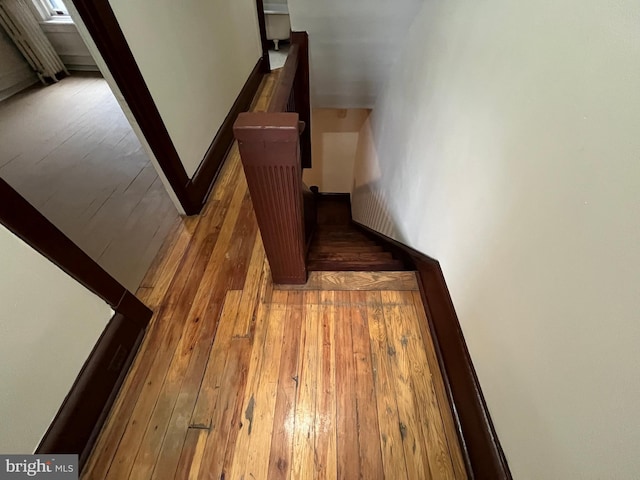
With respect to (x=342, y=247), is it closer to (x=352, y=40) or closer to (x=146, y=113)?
(x=352, y=40)

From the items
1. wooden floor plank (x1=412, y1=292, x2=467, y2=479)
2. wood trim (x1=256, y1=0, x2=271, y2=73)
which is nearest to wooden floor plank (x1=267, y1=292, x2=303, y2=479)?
wooden floor plank (x1=412, y1=292, x2=467, y2=479)

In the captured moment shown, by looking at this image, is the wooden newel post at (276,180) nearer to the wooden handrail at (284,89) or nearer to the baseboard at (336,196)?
the wooden handrail at (284,89)

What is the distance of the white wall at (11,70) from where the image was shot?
3.30 m

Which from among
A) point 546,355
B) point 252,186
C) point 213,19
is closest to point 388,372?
point 546,355

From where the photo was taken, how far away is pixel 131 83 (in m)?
1.30

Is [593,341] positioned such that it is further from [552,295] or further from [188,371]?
[188,371]

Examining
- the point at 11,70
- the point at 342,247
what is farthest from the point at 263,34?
the point at 11,70

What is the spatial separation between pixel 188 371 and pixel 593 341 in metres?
1.28

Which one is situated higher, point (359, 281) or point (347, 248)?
point (359, 281)

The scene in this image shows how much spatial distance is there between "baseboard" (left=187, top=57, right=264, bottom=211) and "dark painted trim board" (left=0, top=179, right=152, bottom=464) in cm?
84

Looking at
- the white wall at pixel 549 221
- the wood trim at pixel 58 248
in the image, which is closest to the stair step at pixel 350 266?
the white wall at pixel 549 221

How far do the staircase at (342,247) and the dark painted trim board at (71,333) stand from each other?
0.84 m

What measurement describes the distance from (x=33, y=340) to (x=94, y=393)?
12.6 inches

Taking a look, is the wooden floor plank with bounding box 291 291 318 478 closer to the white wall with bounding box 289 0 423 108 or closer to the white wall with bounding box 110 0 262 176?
the white wall with bounding box 110 0 262 176
